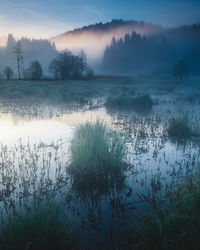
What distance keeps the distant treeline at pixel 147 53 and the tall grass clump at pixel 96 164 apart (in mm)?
153642

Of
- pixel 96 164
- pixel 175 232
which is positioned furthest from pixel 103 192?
pixel 175 232

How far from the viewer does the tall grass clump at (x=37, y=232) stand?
2.85 m

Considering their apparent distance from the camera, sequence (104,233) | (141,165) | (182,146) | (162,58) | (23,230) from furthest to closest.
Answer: (162,58)
(182,146)
(141,165)
(104,233)
(23,230)

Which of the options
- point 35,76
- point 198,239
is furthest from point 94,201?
point 35,76

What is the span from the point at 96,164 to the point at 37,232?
9.58ft

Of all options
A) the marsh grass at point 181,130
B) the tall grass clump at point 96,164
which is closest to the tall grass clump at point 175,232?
the tall grass clump at point 96,164

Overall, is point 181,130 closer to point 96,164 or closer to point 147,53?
point 96,164

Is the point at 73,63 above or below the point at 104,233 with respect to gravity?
above

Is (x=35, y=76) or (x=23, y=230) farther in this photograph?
(x=35, y=76)

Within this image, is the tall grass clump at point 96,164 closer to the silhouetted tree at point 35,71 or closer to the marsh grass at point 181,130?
the marsh grass at point 181,130

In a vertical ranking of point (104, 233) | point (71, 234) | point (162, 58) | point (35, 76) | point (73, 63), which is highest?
point (162, 58)

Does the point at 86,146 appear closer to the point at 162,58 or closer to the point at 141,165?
the point at 141,165

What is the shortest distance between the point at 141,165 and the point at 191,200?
3.44 meters

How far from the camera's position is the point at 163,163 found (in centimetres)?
Result: 687
